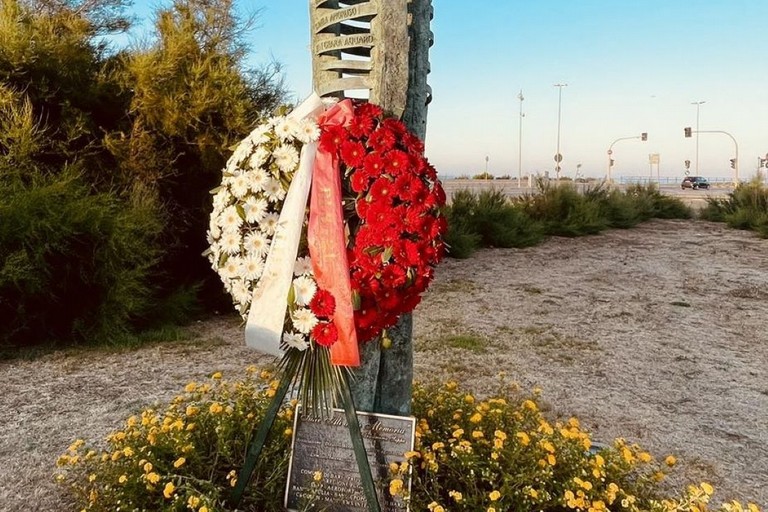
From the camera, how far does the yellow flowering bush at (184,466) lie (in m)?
2.52

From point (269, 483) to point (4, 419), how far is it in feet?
7.29

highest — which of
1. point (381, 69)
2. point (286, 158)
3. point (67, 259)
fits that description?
point (381, 69)

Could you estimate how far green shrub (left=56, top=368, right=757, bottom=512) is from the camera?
245 centimetres

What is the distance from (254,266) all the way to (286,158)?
1.29 ft

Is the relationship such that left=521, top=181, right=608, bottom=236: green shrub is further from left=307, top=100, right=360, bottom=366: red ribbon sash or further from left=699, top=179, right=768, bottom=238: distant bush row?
left=307, top=100, right=360, bottom=366: red ribbon sash

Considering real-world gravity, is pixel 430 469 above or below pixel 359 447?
below

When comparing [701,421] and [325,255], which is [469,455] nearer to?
[325,255]

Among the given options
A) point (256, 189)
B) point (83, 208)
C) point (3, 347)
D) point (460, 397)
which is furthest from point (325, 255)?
point (3, 347)

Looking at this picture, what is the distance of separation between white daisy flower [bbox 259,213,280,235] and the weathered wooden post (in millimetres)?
665

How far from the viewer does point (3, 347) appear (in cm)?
533

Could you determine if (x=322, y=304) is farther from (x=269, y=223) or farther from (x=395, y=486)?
(x=395, y=486)

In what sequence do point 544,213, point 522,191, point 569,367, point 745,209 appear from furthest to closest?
1. point 522,191
2. point 745,209
3. point 544,213
4. point 569,367

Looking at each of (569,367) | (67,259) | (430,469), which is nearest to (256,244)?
(430,469)

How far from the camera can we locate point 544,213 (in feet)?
44.5
